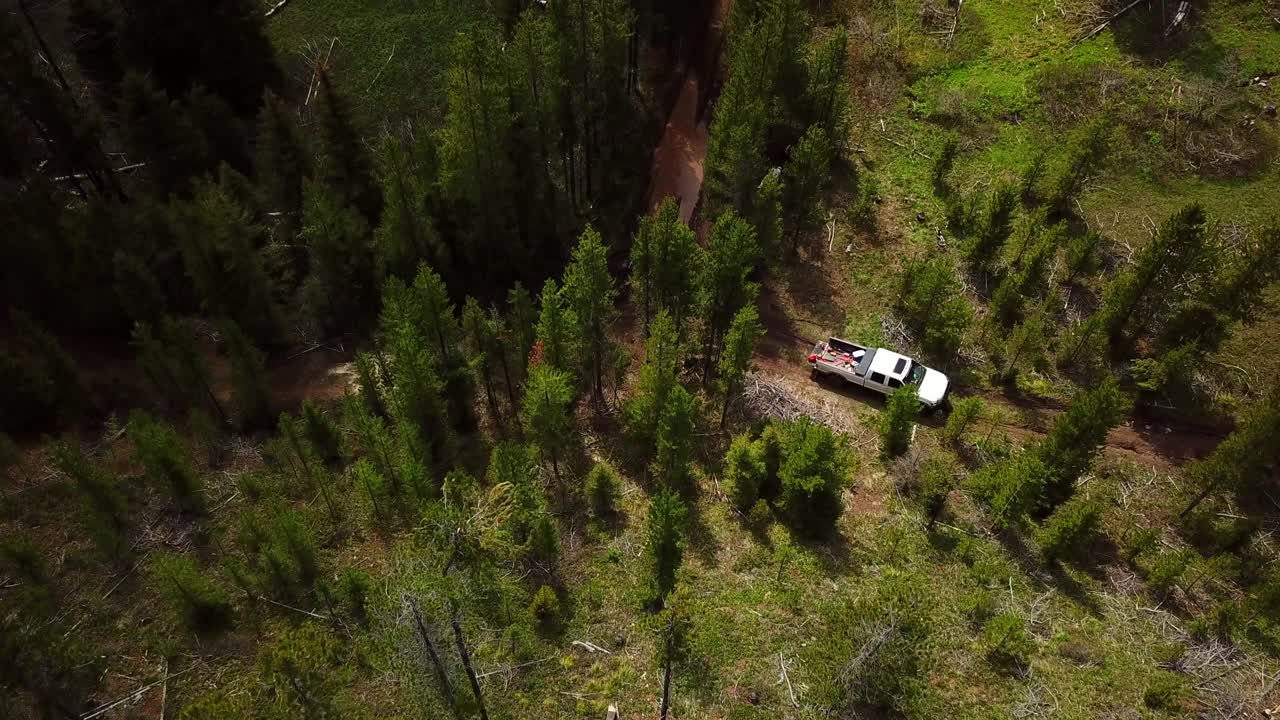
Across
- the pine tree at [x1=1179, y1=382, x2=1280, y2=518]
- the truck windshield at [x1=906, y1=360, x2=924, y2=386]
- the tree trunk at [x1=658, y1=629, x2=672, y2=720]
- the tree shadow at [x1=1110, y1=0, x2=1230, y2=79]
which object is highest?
the tree shadow at [x1=1110, y1=0, x2=1230, y2=79]

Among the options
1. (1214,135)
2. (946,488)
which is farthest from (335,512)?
(1214,135)

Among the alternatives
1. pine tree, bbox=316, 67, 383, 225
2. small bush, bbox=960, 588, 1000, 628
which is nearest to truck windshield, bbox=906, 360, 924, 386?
small bush, bbox=960, 588, 1000, 628

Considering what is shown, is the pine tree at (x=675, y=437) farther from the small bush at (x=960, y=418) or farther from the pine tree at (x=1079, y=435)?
the pine tree at (x=1079, y=435)

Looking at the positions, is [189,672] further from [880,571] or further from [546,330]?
[880,571]

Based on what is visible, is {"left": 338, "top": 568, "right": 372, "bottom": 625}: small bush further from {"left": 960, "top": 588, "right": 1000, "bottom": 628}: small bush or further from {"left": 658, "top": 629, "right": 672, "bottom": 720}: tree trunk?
{"left": 960, "top": 588, "right": 1000, "bottom": 628}: small bush

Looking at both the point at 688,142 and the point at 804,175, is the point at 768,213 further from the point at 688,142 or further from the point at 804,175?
the point at 688,142

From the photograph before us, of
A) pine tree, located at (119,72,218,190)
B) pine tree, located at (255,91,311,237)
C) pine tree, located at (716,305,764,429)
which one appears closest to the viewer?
pine tree, located at (716,305,764,429)
